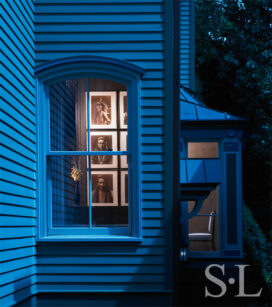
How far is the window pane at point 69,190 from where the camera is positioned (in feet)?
17.9

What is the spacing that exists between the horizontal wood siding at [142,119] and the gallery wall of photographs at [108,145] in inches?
11.0

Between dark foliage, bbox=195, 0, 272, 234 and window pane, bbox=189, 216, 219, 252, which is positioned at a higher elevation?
dark foliage, bbox=195, 0, 272, 234

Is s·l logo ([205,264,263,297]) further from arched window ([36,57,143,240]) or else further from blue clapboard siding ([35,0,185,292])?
arched window ([36,57,143,240])

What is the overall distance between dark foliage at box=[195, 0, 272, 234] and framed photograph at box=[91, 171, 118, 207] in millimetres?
10302

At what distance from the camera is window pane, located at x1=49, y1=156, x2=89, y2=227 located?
5457 millimetres

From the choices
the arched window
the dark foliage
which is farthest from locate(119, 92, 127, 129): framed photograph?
the dark foliage

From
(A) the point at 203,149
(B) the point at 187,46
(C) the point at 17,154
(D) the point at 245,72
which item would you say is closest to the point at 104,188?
(C) the point at 17,154

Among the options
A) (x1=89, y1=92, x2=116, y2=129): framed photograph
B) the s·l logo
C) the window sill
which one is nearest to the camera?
the window sill

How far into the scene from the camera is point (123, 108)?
561 cm

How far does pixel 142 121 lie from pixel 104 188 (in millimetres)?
883

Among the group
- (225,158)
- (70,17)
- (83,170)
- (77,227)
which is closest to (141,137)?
(83,170)

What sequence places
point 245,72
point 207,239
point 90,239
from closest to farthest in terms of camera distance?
point 90,239, point 207,239, point 245,72

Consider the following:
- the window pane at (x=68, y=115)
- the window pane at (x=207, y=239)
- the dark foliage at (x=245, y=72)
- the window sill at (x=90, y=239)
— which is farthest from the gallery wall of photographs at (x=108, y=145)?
the dark foliage at (x=245, y=72)

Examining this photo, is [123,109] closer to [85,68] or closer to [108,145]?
[108,145]
